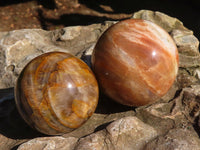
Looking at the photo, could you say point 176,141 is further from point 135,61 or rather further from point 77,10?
point 77,10

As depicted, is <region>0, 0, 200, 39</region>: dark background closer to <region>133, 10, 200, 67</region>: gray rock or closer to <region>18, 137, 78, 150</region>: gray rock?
<region>133, 10, 200, 67</region>: gray rock

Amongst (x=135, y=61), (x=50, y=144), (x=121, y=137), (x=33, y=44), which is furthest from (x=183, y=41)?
(x=50, y=144)

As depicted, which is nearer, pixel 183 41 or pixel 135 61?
pixel 135 61

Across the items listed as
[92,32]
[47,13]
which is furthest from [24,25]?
[92,32]

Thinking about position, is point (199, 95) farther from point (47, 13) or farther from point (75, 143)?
point (47, 13)

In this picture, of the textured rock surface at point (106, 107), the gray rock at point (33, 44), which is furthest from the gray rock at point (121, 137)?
the gray rock at point (33, 44)

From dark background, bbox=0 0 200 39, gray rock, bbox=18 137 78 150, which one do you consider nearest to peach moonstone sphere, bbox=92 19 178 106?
gray rock, bbox=18 137 78 150
